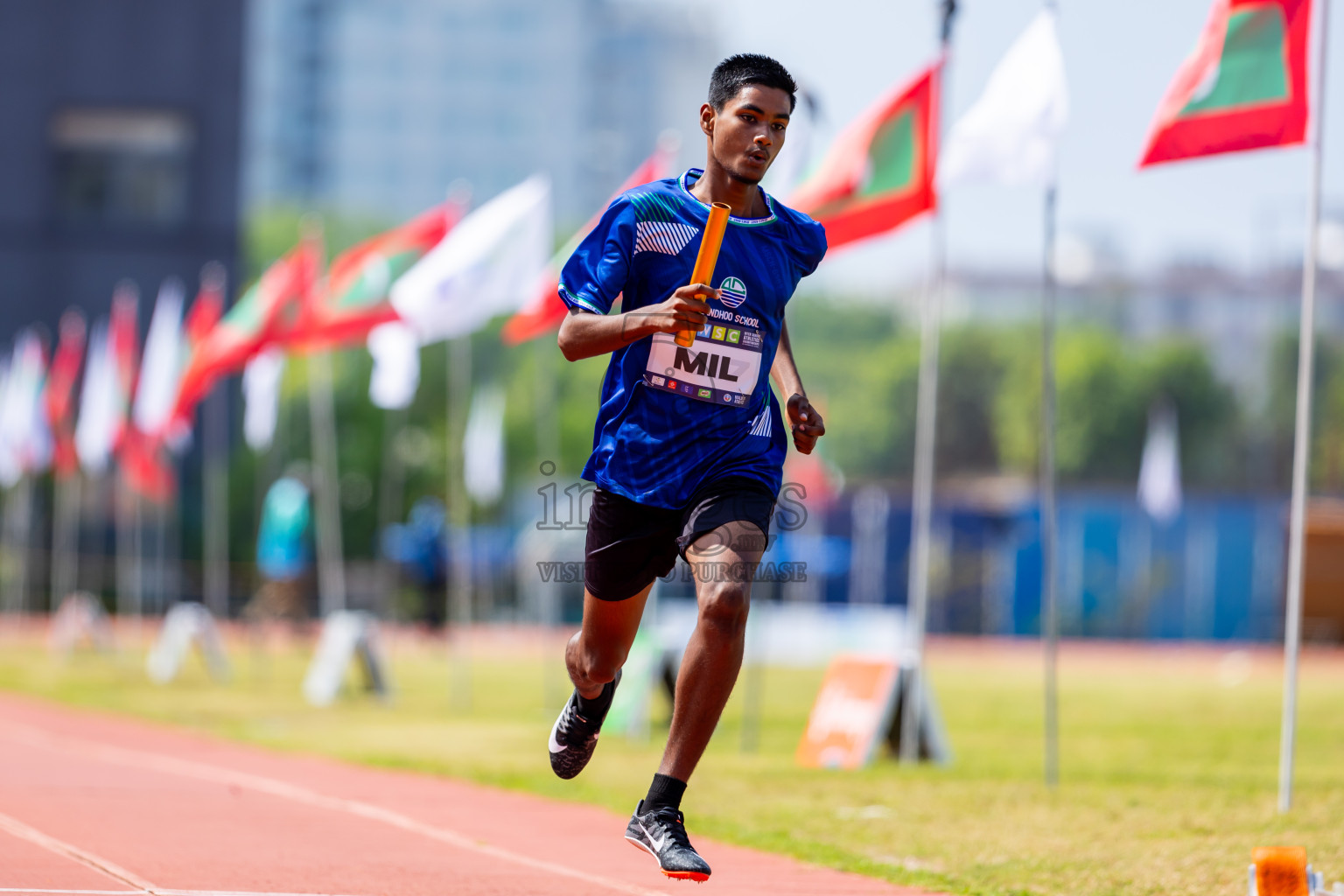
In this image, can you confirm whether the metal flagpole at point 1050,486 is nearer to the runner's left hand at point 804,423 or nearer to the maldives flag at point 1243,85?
the maldives flag at point 1243,85

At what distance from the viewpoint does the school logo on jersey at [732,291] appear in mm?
5117

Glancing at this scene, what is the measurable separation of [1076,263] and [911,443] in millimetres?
64180

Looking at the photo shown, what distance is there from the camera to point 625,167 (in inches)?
Result: 5556

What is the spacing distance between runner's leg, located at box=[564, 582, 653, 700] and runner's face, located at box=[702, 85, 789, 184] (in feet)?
4.20

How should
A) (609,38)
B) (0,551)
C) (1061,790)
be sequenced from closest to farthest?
(1061,790) → (0,551) → (609,38)

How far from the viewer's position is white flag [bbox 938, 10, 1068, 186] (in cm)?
1011

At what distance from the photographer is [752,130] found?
16.7 ft

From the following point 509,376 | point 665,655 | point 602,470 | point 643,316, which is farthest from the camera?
point 509,376

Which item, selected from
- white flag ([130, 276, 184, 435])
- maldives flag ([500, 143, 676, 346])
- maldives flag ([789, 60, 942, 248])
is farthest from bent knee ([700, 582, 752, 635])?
white flag ([130, 276, 184, 435])

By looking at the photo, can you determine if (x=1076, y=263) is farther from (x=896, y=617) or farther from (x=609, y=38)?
(x=896, y=617)

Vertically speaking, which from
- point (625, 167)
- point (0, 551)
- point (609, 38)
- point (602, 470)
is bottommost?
point (0, 551)

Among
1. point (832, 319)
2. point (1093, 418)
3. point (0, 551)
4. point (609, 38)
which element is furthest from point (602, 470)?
point (609, 38)

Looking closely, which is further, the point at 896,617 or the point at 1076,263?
the point at 1076,263

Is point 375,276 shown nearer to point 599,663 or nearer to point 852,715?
point 852,715
